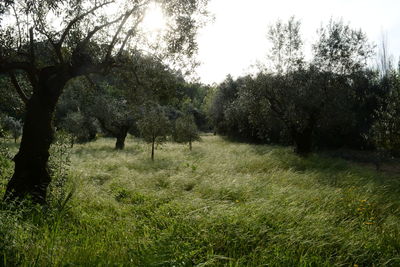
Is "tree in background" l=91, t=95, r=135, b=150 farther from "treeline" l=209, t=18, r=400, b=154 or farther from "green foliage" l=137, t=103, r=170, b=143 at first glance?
"treeline" l=209, t=18, r=400, b=154

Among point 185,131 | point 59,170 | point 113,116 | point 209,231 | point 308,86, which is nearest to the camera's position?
point 209,231

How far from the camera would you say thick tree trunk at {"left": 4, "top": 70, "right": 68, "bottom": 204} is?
7.34m

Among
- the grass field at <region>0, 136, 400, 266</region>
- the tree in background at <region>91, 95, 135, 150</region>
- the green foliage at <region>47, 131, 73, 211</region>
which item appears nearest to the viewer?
the grass field at <region>0, 136, 400, 266</region>

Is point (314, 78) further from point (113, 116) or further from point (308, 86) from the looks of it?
point (113, 116)

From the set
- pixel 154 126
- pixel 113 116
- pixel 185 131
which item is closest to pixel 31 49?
pixel 154 126

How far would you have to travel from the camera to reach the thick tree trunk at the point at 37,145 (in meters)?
7.34

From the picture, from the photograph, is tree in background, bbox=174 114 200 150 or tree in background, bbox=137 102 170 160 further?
tree in background, bbox=174 114 200 150

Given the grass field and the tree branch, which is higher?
the tree branch

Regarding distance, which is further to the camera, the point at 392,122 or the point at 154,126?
the point at 154,126

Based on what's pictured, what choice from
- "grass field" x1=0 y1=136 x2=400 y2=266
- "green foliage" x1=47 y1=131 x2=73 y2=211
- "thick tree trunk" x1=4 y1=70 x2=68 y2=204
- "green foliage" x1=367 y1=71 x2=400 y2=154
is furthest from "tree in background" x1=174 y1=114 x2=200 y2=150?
"thick tree trunk" x1=4 y1=70 x2=68 y2=204

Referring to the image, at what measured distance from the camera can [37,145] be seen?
754 centimetres

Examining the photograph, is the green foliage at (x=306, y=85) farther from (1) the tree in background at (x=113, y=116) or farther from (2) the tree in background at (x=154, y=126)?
(1) the tree in background at (x=113, y=116)

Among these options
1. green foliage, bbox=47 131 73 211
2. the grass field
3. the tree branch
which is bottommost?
the grass field

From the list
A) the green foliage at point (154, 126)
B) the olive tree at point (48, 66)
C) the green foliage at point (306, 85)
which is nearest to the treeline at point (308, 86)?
the green foliage at point (306, 85)
